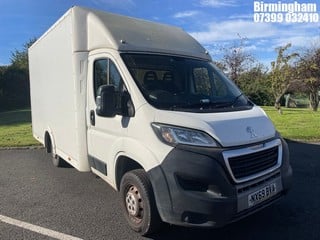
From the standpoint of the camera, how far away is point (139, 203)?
425cm

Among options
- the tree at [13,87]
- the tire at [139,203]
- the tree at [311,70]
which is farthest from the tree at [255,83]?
the tire at [139,203]

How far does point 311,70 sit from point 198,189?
82.1ft

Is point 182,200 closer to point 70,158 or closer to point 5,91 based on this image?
point 70,158

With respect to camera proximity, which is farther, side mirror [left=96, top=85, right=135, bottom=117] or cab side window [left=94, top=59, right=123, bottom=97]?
cab side window [left=94, top=59, right=123, bottom=97]

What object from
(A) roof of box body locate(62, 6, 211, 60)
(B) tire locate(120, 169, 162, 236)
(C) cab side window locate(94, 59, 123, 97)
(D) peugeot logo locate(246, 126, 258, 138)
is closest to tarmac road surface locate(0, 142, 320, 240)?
(B) tire locate(120, 169, 162, 236)

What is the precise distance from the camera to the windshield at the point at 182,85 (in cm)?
433

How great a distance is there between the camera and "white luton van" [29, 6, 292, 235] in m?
3.71

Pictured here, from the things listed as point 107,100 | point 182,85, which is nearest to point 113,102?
point 107,100

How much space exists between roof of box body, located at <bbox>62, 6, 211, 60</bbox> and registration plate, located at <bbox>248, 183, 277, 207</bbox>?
2.25 meters

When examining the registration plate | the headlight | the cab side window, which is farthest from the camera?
the cab side window

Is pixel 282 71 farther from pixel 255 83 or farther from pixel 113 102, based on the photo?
pixel 113 102

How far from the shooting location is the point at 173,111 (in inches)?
159

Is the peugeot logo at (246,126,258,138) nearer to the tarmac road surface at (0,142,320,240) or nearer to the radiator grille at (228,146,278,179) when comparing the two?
the radiator grille at (228,146,278,179)

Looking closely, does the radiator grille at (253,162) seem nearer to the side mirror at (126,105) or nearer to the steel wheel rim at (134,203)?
the steel wheel rim at (134,203)
